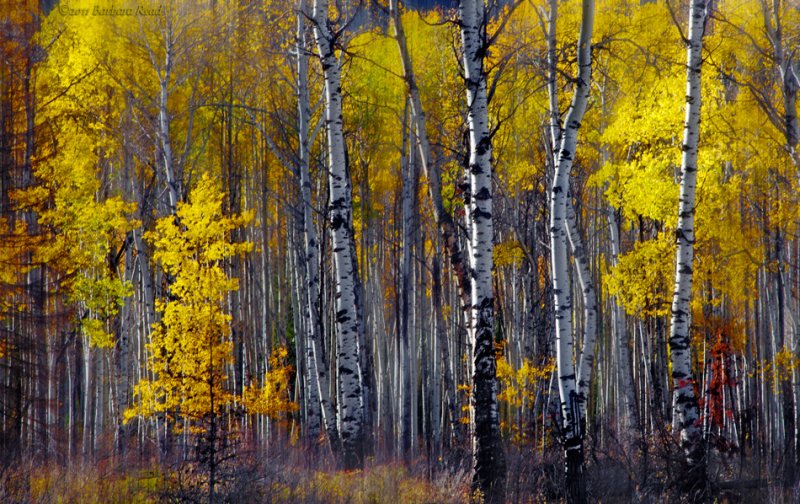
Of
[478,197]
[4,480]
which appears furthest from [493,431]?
[4,480]

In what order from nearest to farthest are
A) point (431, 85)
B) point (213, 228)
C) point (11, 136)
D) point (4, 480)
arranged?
1. point (4, 480)
2. point (11, 136)
3. point (213, 228)
4. point (431, 85)

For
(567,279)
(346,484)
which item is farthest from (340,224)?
(346,484)

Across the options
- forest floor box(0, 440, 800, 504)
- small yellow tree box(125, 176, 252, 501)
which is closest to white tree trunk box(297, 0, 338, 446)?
small yellow tree box(125, 176, 252, 501)

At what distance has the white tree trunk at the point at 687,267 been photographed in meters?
8.61

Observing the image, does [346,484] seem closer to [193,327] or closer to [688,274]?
[688,274]

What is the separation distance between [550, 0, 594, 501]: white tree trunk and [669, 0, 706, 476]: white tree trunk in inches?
44.3

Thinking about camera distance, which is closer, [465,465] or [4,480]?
[4,480]

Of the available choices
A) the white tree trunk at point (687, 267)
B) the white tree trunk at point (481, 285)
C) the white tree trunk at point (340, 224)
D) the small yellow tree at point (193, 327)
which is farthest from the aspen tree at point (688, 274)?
the small yellow tree at point (193, 327)

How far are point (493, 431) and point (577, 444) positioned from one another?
0.90m

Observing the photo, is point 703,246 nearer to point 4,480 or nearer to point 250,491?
point 250,491

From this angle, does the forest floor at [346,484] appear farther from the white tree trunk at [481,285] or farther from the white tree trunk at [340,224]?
the white tree trunk at [340,224]

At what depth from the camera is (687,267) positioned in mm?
8867

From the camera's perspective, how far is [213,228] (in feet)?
48.7

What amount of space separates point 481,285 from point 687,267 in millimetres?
2578
